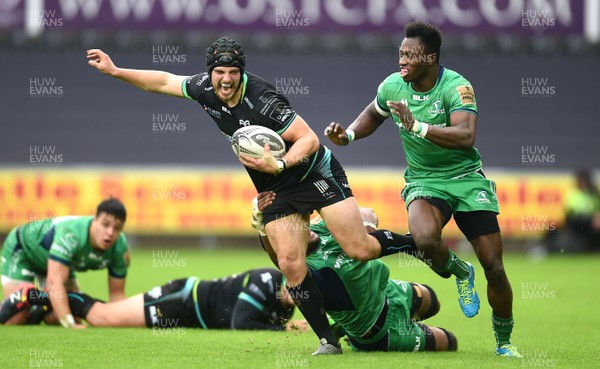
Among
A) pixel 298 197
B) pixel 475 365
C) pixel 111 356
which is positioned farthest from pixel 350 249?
pixel 111 356

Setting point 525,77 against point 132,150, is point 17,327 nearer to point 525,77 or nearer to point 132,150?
point 132,150

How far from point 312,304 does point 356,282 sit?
41 cm

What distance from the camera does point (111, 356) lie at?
22.8ft

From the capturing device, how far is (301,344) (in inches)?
310

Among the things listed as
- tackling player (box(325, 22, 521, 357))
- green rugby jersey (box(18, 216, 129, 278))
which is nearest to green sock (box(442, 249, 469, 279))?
tackling player (box(325, 22, 521, 357))

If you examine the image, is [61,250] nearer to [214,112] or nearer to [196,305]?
[196,305]

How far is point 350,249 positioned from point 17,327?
3.57m

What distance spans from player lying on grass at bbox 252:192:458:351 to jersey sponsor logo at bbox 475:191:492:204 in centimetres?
87

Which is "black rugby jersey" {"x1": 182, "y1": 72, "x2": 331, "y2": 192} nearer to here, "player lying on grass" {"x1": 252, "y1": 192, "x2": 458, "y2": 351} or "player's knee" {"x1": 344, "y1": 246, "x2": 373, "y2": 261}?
"player lying on grass" {"x1": 252, "y1": 192, "x2": 458, "y2": 351}

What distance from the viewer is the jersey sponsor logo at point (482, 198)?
725 cm

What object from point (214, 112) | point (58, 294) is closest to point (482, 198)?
point (214, 112)

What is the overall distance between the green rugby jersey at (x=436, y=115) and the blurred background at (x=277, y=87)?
438 inches

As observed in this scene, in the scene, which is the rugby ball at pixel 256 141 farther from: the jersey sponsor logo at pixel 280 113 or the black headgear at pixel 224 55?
the black headgear at pixel 224 55

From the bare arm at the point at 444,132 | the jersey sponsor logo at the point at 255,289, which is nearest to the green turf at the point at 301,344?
the jersey sponsor logo at the point at 255,289
